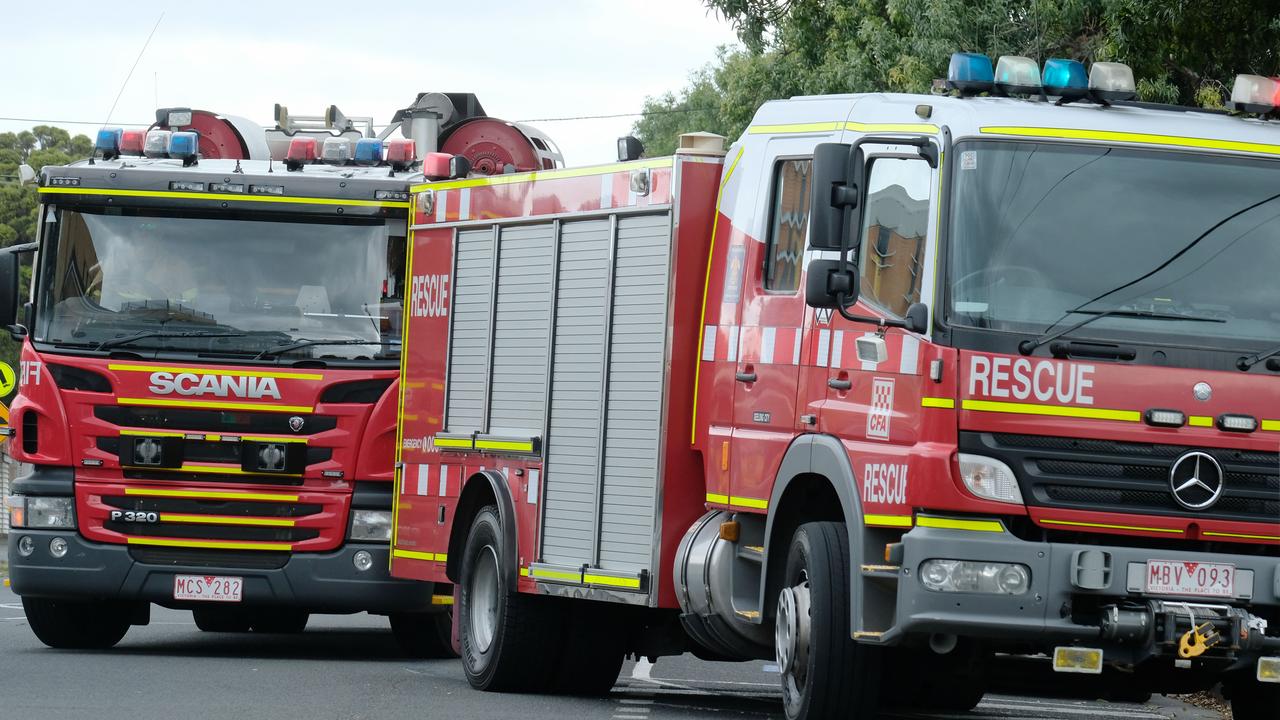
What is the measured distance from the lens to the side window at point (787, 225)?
33.3 ft

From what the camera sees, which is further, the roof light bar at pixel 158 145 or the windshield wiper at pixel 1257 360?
the roof light bar at pixel 158 145

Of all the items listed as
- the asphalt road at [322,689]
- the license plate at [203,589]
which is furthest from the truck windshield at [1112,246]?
the license plate at [203,589]

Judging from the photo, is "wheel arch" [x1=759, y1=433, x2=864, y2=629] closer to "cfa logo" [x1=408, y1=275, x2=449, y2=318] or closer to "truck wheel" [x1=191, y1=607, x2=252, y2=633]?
"cfa logo" [x1=408, y1=275, x2=449, y2=318]

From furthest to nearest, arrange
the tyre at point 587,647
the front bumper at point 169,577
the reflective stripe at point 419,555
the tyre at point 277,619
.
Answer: the tyre at point 277,619
the front bumper at point 169,577
the reflective stripe at point 419,555
the tyre at point 587,647

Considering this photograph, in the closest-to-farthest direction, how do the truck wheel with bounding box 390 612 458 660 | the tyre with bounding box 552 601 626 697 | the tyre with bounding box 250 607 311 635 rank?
the tyre with bounding box 552 601 626 697, the truck wheel with bounding box 390 612 458 660, the tyre with bounding box 250 607 311 635

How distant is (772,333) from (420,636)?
281 inches

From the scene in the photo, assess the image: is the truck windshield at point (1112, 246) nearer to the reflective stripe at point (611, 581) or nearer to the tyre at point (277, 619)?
the reflective stripe at point (611, 581)

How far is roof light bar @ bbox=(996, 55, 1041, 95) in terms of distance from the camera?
376 inches

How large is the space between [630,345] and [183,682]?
11.6 feet

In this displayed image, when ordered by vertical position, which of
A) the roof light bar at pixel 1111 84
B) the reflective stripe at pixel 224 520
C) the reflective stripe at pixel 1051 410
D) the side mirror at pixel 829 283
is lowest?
the reflective stripe at pixel 224 520

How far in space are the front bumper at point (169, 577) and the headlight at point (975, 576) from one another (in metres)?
6.96

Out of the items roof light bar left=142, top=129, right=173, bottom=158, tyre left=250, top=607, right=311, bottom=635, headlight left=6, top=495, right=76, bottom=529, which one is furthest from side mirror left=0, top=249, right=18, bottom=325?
tyre left=250, top=607, right=311, bottom=635

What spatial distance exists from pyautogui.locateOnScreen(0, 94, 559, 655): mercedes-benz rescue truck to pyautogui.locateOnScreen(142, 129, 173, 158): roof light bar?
1.62 feet

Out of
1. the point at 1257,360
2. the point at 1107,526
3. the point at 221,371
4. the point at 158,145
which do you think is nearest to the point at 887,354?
the point at 1107,526
